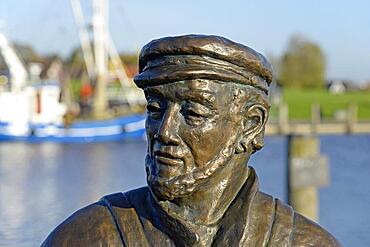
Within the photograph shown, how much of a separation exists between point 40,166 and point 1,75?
12784 millimetres

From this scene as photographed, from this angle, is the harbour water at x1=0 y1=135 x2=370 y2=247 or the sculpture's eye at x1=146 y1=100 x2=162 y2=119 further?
the harbour water at x1=0 y1=135 x2=370 y2=247

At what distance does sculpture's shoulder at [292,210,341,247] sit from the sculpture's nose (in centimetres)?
40

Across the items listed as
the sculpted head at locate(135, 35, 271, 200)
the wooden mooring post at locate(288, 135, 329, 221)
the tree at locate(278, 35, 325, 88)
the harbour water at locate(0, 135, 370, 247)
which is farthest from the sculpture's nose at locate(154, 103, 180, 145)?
the tree at locate(278, 35, 325, 88)

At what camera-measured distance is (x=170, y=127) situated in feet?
6.39

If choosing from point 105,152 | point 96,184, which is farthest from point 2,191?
point 105,152

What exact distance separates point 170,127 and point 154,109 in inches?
3.5

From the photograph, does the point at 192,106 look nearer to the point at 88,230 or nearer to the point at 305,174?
the point at 88,230

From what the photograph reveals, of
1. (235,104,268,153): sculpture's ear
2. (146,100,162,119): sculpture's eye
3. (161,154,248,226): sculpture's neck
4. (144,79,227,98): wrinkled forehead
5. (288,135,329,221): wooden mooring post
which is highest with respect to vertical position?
(144,79,227,98): wrinkled forehead

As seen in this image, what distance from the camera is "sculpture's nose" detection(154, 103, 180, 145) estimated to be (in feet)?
6.37

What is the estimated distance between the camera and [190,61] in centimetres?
196

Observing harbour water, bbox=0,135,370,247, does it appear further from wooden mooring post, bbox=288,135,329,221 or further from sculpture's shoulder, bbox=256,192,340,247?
sculpture's shoulder, bbox=256,192,340,247

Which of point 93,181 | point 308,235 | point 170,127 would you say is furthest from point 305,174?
point 93,181

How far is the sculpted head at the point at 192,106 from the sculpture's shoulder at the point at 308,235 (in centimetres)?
26

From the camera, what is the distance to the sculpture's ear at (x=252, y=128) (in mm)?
2039
